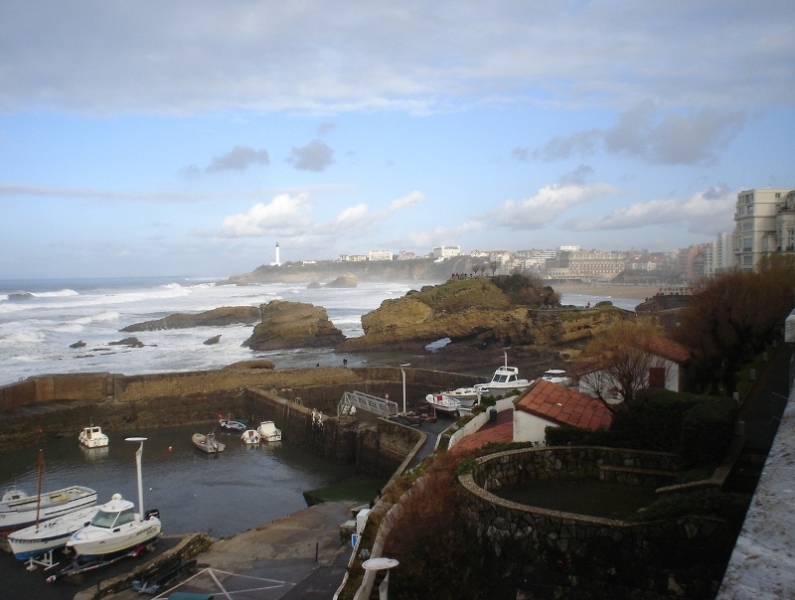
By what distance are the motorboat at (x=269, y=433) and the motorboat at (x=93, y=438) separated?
576 cm

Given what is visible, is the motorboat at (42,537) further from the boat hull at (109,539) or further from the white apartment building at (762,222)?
the white apartment building at (762,222)

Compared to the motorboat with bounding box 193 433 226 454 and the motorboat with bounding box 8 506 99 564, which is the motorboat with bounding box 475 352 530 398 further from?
the motorboat with bounding box 8 506 99 564

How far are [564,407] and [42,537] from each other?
11.8 meters

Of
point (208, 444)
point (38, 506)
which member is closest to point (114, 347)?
point (208, 444)

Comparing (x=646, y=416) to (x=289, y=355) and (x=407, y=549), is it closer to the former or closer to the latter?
(x=407, y=549)

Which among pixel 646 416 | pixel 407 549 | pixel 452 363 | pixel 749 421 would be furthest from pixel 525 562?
pixel 452 363

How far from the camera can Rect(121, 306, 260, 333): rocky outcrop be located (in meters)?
66.2

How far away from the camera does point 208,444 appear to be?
24.3 m

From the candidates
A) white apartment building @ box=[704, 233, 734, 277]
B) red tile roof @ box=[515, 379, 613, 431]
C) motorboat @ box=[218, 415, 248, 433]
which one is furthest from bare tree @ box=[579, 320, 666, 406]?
white apartment building @ box=[704, 233, 734, 277]

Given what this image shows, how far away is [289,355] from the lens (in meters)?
48.9

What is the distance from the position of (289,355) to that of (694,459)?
41387mm

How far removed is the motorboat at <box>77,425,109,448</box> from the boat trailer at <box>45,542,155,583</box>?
1137cm

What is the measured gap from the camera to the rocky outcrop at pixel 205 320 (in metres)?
66.2

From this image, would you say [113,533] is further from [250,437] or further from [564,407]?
[250,437]
